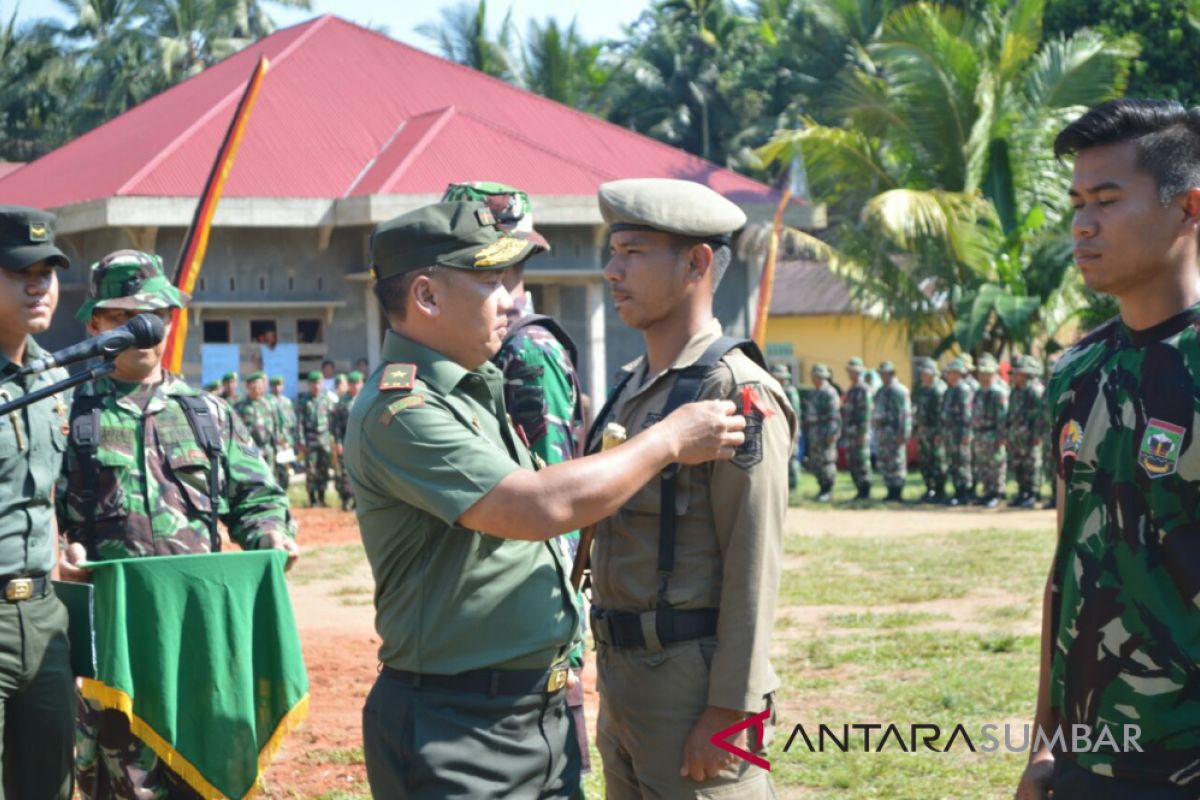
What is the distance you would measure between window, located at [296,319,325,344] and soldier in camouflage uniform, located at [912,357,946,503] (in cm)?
961

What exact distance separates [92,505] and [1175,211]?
11.7ft

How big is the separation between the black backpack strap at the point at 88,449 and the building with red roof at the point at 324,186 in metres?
16.3

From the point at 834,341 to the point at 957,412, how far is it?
18278 mm

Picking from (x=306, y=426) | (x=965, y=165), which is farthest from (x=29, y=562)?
(x=965, y=165)

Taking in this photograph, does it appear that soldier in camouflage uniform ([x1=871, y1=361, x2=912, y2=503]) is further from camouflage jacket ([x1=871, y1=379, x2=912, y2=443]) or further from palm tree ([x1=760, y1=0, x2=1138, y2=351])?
palm tree ([x1=760, y1=0, x2=1138, y2=351])

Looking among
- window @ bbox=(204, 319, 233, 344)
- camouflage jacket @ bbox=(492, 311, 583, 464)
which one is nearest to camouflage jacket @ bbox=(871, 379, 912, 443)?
window @ bbox=(204, 319, 233, 344)

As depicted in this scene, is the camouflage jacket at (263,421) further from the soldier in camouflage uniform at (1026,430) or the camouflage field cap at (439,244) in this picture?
the camouflage field cap at (439,244)

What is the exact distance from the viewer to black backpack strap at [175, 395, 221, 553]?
16.7 feet

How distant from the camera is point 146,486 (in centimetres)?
496

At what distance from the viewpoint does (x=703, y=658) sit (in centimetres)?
346

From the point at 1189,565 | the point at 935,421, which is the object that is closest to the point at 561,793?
the point at 1189,565

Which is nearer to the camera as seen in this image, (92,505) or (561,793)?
(561,793)

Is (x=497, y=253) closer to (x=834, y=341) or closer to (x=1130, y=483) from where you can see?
(x=1130, y=483)

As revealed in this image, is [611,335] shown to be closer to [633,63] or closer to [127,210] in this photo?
[127,210]
